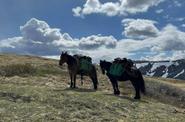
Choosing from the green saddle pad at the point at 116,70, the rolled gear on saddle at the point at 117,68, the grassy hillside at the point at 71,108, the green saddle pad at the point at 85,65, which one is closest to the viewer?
the grassy hillside at the point at 71,108

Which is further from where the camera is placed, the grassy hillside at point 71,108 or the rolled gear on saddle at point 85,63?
the rolled gear on saddle at point 85,63

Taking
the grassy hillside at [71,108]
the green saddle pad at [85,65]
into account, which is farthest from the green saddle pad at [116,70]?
the grassy hillside at [71,108]

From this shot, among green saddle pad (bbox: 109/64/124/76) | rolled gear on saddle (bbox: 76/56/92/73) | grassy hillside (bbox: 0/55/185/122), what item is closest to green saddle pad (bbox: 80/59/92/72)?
rolled gear on saddle (bbox: 76/56/92/73)

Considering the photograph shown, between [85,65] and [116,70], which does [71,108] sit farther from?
[85,65]

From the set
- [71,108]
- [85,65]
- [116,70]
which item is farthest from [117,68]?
[71,108]

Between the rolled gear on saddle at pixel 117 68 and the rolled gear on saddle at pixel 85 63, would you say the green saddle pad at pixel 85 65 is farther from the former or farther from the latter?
the rolled gear on saddle at pixel 117 68

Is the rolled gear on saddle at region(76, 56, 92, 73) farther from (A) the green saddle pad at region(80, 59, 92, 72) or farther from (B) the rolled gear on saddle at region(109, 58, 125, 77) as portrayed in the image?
(B) the rolled gear on saddle at region(109, 58, 125, 77)

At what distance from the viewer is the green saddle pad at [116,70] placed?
3699cm

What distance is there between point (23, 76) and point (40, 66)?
8.17 m

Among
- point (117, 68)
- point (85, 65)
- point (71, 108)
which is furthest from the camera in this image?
point (85, 65)

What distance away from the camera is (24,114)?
79.6ft

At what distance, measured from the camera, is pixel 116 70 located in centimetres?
3734

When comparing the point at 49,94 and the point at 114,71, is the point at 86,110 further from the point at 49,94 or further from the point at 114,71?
the point at 114,71

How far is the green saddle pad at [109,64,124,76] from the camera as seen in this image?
3699cm
